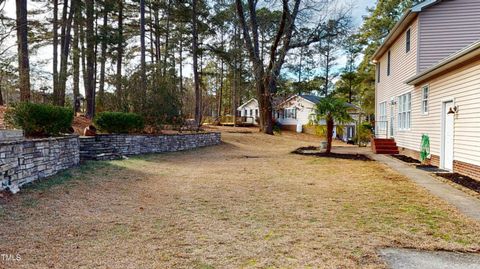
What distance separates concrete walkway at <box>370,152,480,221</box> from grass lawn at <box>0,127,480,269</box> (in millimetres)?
249

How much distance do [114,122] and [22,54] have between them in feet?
15.2

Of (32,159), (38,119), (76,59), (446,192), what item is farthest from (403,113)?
(76,59)

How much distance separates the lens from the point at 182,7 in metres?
24.3

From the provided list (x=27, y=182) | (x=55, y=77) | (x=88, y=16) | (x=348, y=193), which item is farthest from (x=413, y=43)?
(x=88, y=16)

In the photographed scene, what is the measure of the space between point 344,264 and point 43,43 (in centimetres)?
2170

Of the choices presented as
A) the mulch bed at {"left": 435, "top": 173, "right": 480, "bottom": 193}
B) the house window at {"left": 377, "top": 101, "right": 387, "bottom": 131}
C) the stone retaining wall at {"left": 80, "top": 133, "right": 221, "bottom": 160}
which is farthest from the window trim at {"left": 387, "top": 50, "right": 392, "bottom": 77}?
the stone retaining wall at {"left": 80, "top": 133, "right": 221, "bottom": 160}

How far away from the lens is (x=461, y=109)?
9344 millimetres

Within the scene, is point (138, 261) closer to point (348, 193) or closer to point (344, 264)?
point (344, 264)

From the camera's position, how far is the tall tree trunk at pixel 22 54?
13570 mm

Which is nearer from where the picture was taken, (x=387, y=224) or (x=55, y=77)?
(x=387, y=224)

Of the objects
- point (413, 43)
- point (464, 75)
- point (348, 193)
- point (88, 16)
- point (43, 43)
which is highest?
point (88, 16)

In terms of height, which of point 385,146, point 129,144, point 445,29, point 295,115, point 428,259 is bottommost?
point 428,259

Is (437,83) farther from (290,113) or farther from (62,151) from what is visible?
(290,113)

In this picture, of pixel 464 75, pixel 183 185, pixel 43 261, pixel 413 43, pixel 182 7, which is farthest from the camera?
pixel 182 7
